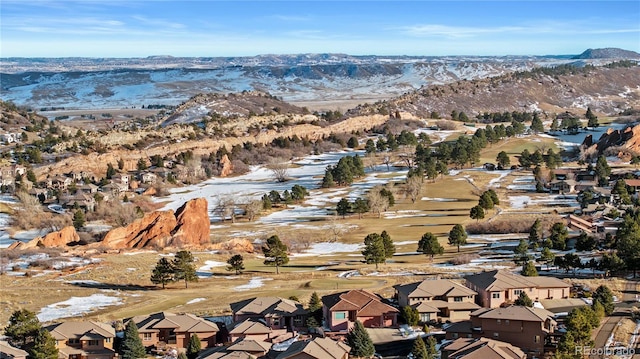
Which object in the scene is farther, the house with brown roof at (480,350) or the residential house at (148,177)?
the residential house at (148,177)

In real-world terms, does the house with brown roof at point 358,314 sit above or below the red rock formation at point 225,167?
above

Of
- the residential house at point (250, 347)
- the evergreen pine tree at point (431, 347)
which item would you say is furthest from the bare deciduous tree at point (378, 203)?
the residential house at point (250, 347)

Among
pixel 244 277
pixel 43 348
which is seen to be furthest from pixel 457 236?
pixel 43 348

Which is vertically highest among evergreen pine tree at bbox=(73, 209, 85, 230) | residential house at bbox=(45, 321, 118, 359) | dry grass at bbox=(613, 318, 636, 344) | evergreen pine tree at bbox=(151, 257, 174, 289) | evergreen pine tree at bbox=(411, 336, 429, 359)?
evergreen pine tree at bbox=(411, 336, 429, 359)

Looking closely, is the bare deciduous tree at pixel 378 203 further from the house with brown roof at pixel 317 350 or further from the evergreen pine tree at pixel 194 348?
the house with brown roof at pixel 317 350

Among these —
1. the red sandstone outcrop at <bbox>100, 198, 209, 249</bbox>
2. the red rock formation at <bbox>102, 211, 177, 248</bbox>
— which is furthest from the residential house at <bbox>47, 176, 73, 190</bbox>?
the red sandstone outcrop at <bbox>100, 198, 209, 249</bbox>

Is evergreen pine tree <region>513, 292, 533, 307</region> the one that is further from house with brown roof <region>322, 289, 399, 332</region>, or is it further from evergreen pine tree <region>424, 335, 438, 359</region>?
evergreen pine tree <region>424, 335, 438, 359</region>

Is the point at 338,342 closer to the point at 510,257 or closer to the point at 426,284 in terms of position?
the point at 426,284
